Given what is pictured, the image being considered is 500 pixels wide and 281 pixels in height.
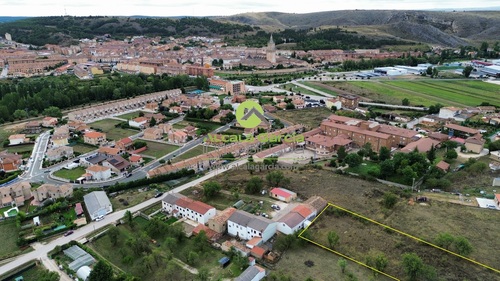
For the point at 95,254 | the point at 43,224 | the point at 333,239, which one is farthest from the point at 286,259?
the point at 43,224

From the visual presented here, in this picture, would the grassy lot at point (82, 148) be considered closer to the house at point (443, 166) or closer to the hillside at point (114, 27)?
the house at point (443, 166)

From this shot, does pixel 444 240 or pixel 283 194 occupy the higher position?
pixel 444 240

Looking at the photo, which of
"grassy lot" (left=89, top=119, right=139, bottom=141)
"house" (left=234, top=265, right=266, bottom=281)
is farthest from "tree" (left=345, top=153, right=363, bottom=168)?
"grassy lot" (left=89, top=119, right=139, bottom=141)

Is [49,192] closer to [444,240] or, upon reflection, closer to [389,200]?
[389,200]

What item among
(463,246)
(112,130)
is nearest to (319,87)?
(112,130)

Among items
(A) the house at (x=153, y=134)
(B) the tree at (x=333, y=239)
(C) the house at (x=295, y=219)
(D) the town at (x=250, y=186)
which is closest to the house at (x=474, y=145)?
(D) the town at (x=250, y=186)

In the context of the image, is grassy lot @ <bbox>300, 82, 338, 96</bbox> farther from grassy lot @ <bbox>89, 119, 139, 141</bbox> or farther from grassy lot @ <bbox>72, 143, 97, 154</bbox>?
grassy lot @ <bbox>72, 143, 97, 154</bbox>
